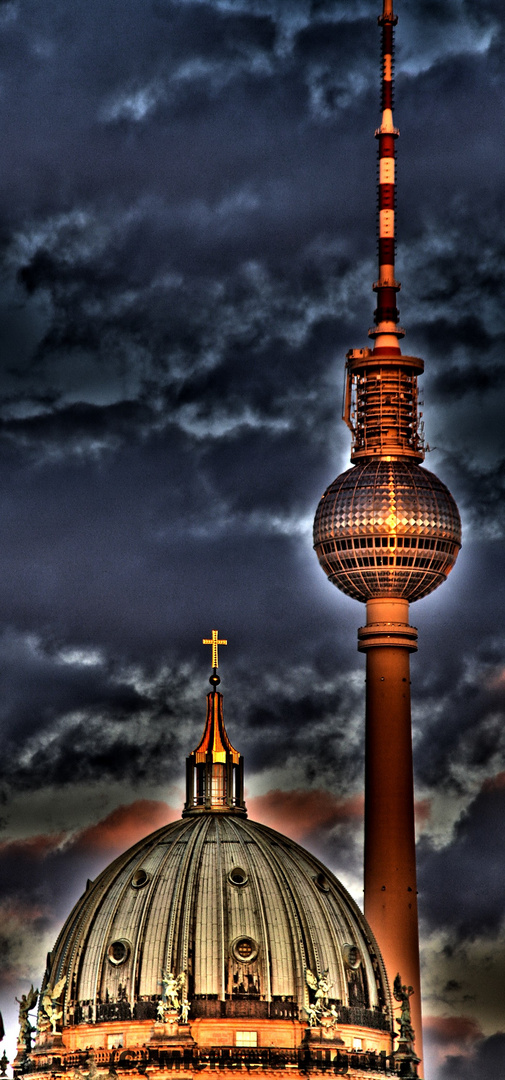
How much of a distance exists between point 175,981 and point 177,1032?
361 centimetres

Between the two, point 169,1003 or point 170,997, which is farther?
point 169,1003

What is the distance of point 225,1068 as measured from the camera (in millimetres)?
199875

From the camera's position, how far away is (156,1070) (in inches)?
7835

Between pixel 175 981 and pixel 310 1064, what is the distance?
37.4 ft

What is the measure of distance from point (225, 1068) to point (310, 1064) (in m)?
6.12

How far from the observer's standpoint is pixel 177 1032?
653ft

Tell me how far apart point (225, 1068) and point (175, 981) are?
7269 mm

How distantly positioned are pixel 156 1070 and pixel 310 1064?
1107 cm

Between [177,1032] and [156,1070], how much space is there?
3107 mm

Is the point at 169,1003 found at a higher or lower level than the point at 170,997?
lower

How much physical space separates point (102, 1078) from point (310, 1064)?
14943 mm

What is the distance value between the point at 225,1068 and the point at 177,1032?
14.7 ft

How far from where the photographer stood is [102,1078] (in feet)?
652

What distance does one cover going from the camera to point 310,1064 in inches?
7864
